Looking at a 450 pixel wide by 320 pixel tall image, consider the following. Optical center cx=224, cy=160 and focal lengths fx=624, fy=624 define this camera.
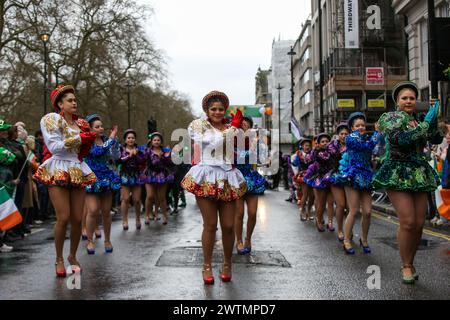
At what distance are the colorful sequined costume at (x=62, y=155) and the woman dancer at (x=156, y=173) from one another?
6.09 m

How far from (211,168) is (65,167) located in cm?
179

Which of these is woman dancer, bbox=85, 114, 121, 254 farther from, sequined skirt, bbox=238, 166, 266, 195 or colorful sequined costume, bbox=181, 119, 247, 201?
colorful sequined costume, bbox=181, 119, 247, 201

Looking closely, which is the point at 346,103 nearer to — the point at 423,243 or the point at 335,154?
the point at 335,154

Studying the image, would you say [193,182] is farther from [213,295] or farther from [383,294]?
[383,294]

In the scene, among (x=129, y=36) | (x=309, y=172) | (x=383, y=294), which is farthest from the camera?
(x=129, y=36)

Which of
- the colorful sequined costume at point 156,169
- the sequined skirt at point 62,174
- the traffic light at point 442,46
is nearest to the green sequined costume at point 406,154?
the sequined skirt at point 62,174

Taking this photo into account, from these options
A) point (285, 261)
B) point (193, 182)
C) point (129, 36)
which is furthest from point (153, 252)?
point (129, 36)

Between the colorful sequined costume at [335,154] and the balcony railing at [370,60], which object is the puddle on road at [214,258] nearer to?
the colorful sequined costume at [335,154]

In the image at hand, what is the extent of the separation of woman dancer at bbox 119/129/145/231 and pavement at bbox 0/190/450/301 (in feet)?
4.19

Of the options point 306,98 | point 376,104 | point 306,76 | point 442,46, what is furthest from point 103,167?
point 306,98

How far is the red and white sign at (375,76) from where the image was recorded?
35.7 meters

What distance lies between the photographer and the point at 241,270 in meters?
7.57

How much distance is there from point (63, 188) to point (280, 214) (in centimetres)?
1021

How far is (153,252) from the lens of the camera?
9.29 m
